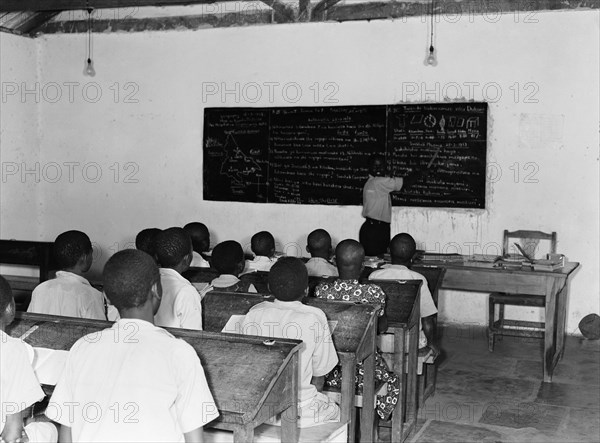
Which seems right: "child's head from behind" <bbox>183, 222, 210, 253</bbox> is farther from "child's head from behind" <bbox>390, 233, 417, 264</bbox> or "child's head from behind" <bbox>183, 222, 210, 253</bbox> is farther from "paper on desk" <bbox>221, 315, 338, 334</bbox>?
"paper on desk" <bbox>221, 315, 338, 334</bbox>

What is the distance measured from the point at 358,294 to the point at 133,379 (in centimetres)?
179

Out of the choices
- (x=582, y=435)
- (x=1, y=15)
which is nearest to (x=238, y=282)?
(x=582, y=435)

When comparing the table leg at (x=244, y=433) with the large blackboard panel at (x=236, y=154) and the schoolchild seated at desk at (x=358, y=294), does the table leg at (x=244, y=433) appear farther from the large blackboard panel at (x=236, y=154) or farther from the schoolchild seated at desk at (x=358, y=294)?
the large blackboard panel at (x=236, y=154)

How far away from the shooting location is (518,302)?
5957 mm

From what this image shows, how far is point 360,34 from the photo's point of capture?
7.02 metres

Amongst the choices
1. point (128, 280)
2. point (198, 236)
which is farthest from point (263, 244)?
point (128, 280)

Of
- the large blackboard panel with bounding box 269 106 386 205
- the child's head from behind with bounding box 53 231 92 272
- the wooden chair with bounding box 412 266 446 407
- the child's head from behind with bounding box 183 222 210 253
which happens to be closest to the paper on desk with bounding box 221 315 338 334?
the child's head from behind with bounding box 53 231 92 272

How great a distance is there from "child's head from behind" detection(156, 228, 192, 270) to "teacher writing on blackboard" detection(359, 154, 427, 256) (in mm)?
3379

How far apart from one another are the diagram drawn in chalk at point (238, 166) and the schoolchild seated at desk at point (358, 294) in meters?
3.92

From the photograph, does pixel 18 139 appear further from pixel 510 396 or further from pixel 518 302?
pixel 510 396

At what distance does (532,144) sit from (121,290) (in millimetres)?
5189

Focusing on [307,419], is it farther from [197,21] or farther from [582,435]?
[197,21]

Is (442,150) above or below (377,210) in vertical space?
above

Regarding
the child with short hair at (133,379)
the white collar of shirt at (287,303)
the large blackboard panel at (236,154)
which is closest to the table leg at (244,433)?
the child with short hair at (133,379)
